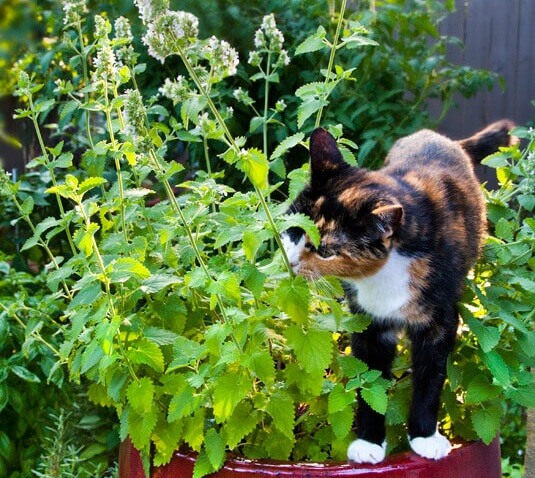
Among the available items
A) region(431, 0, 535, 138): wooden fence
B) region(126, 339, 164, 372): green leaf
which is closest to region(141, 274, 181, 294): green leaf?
region(126, 339, 164, 372): green leaf

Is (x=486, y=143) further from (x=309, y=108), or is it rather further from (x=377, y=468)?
(x=377, y=468)

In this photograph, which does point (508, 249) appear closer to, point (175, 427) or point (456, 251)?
point (456, 251)

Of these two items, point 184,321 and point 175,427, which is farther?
point 184,321

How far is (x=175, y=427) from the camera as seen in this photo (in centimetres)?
159

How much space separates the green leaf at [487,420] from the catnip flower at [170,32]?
0.87 metres

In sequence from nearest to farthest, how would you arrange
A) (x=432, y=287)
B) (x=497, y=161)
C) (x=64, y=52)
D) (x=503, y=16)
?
(x=432, y=287) → (x=497, y=161) → (x=64, y=52) → (x=503, y=16)

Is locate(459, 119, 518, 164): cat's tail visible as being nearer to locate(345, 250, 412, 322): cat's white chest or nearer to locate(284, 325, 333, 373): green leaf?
locate(345, 250, 412, 322): cat's white chest

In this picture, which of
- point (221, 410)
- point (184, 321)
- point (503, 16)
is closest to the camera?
point (221, 410)

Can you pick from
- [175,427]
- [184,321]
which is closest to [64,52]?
[184,321]

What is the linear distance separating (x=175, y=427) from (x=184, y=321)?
241mm

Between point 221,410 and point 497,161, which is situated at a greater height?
point 497,161

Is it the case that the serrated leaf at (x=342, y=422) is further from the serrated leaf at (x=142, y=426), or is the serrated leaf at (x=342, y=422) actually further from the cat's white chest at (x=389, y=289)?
the serrated leaf at (x=142, y=426)

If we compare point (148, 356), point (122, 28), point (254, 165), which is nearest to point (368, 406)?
point (148, 356)

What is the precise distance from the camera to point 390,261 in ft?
5.17
